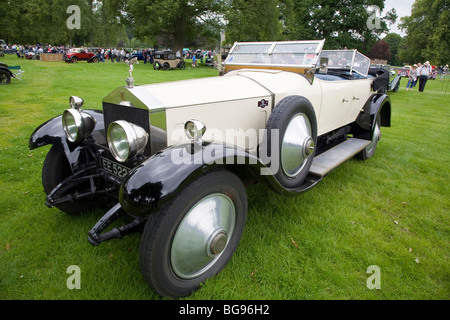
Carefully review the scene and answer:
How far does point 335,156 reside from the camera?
3.59 m

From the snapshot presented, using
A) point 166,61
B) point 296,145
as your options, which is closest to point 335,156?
point 296,145

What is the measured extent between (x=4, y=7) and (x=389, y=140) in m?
46.8

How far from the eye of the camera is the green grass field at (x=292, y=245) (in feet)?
6.87

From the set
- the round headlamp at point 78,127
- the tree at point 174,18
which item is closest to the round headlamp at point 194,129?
the round headlamp at point 78,127

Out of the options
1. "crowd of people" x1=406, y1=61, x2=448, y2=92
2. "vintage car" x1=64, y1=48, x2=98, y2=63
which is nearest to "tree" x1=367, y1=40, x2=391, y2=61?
"crowd of people" x1=406, y1=61, x2=448, y2=92

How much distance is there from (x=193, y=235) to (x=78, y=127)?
1.47 metres

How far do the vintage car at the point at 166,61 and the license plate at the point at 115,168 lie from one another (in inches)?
871

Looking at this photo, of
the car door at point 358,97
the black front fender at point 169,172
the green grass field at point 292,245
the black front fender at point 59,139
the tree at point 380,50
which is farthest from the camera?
the tree at point 380,50

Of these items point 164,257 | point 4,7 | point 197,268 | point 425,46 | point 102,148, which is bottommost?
point 197,268

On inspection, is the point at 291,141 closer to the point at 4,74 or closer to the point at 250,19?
the point at 4,74

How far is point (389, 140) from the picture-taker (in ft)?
20.2

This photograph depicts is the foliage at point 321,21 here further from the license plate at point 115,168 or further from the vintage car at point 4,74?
the license plate at point 115,168
